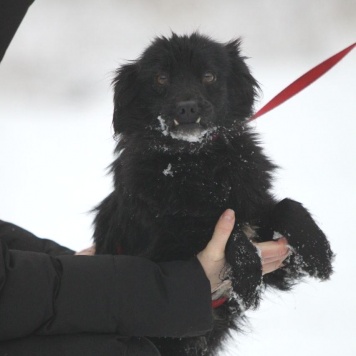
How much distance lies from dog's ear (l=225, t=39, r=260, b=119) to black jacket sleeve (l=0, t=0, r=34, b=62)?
1232mm

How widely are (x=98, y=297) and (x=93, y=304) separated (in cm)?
3

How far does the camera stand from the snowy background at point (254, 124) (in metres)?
3.50

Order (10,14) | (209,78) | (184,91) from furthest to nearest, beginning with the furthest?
(209,78), (184,91), (10,14)

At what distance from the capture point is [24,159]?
511cm

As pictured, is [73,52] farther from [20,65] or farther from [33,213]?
[33,213]

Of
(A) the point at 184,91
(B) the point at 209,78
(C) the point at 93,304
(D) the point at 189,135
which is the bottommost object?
(C) the point at 93,304

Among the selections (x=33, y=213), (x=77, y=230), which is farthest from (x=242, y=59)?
(x=33, y=213)

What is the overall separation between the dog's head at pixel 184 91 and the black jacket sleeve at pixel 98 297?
62 centimetres

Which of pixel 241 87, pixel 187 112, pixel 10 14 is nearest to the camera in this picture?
pixel 10 14

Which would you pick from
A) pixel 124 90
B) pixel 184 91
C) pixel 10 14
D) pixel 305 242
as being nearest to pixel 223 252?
pixel 305 242

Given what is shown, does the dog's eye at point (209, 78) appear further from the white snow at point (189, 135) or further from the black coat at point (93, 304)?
the black coat at point (93, 304)

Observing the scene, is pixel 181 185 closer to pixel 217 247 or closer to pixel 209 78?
pixel 217 247

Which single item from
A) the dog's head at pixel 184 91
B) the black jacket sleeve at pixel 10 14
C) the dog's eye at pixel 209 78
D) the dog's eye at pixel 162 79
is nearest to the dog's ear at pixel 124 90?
the dog's head at pixel 184 91

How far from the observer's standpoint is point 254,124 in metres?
2.96
